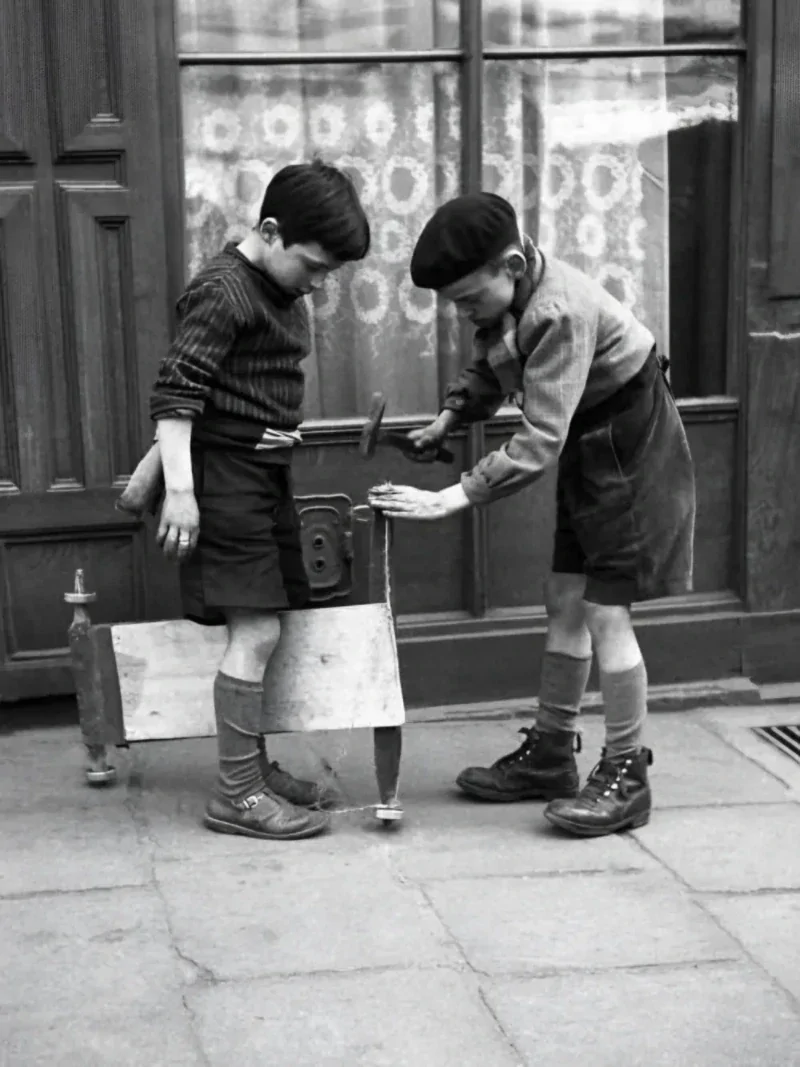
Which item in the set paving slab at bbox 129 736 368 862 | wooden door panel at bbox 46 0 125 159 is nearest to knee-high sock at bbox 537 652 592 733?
paving slab at bbox 129 736 368 862

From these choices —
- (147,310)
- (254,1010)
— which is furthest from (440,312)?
(254,1010)

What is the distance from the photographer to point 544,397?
376cm

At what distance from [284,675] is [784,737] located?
5.65 ft

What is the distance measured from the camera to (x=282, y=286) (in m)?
3.86

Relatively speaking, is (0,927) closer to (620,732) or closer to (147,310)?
(620,732)

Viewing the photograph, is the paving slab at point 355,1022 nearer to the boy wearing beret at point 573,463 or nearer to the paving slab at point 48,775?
the boy wearing beret at point 573,463

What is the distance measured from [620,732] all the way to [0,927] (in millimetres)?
1586

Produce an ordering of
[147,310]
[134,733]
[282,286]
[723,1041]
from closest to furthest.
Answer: [723,1041]
[282,286]
[134,733]
[147,310]

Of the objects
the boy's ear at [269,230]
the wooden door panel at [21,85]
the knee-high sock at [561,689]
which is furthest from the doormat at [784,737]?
the wooden door panel at [21,85]

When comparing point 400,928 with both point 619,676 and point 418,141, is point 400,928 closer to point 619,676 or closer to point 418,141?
point 619,676

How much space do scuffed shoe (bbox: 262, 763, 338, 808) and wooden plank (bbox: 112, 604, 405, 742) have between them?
0.16 metres

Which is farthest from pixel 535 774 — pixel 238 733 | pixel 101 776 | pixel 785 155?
pixel 785 155

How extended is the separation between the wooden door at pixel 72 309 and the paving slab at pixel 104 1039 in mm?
1892

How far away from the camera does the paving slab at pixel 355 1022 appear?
2.87 m
